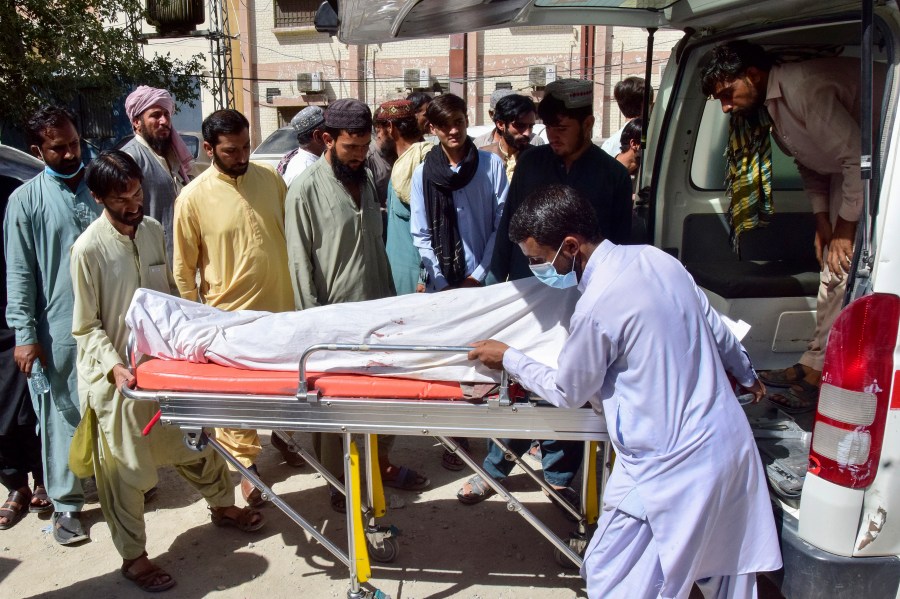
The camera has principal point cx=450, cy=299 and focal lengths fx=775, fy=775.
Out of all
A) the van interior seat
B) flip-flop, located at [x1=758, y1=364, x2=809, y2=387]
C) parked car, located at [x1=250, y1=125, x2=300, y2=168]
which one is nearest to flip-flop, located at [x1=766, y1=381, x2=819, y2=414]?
flip-flop, located at [x1=758, y1=364, x2=809, y2=387]

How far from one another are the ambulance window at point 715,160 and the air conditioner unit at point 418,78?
17.3 metres

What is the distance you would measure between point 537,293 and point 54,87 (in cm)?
1161

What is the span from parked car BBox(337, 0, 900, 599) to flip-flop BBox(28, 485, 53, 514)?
8.83ft

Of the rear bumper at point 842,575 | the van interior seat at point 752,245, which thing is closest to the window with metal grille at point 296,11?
the van interior seat at point 752,245

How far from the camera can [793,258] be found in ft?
12.6

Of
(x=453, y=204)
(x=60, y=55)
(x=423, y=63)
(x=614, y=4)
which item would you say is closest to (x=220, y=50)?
(x=423, y=63)

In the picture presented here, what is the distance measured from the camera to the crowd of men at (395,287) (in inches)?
83.7

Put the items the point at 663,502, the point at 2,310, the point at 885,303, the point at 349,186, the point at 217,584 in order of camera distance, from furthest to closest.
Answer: the point at 2,310 → the point at 349,186 → the point at 217,584 → the point at 663,502 → the point at 885,303

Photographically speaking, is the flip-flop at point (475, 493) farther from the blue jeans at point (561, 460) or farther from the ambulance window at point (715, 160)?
the ambulance window at point (715, 160)

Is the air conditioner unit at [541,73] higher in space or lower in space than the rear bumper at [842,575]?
higher

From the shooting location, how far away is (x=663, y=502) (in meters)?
2.11

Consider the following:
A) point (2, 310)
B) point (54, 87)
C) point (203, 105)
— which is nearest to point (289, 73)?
point (203, 105)

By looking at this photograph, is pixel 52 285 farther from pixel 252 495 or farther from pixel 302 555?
pixel 302 555

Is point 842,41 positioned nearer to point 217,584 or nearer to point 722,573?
point 722,573
